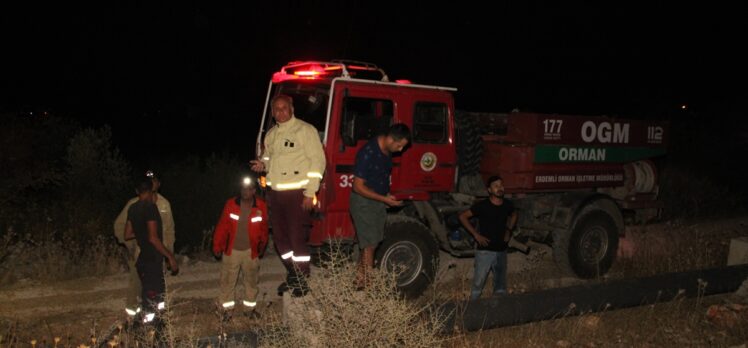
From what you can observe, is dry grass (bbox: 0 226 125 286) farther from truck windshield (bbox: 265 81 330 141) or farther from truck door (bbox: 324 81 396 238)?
truck door (bbox: 324 81 396 238)

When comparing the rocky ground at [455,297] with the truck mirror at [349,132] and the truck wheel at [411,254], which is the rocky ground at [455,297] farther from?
the truck mirror at [349,132]

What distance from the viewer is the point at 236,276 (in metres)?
6.57

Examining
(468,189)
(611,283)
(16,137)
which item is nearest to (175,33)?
(16,137)

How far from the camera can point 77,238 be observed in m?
8.89

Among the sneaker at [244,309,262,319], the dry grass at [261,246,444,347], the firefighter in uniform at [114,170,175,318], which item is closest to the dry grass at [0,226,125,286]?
the firefighter in uniform at [114,170,175,318]

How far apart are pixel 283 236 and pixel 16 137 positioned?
5934mm

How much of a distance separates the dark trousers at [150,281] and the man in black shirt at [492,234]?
3.05 m

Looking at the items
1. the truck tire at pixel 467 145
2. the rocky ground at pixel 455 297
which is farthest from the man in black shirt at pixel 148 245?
the truck tire at pixel 467 145

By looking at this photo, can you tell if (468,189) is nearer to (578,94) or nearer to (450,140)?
(450,140)

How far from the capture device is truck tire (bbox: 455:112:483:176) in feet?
26.2

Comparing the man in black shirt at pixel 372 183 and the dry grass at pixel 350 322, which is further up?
the man in black shirt at pixel 372 183

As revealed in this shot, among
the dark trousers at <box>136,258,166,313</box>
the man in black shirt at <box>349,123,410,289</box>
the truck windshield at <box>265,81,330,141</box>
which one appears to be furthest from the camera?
the truck windshield at <box>265,81,330,141</box>

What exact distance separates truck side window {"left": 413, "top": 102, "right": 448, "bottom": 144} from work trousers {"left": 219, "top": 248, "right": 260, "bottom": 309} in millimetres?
2260

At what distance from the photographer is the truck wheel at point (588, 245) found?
8500mm
